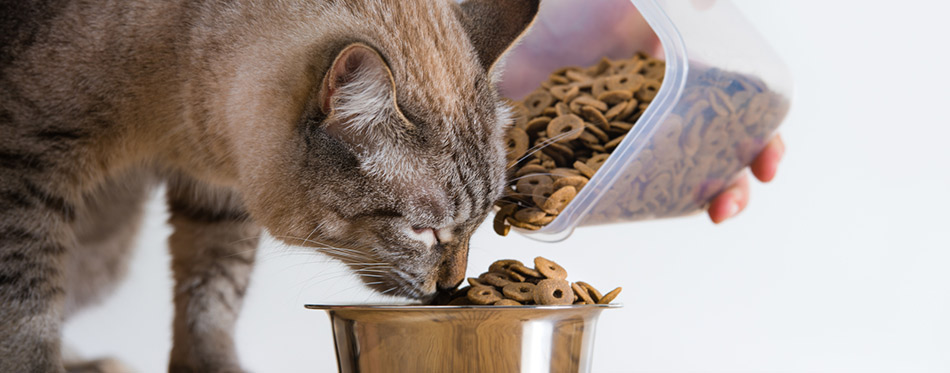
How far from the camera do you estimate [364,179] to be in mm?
1148

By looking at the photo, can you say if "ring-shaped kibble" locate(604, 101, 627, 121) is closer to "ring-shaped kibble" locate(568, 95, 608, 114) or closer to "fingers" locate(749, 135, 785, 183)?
"ring-shaped kibble" locate(568, 95, 608, 114)

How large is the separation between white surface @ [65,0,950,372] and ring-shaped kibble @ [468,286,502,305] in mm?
812

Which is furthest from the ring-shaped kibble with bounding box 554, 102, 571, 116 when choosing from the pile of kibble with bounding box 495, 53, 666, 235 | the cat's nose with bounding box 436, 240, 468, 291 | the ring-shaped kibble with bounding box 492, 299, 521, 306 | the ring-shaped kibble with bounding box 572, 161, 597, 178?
the ring-shaped kibble with bounding box 492, 299, 521, 306

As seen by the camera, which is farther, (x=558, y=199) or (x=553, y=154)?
(x=553, y=154)

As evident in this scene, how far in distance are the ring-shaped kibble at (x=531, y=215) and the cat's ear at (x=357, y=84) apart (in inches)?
13.4

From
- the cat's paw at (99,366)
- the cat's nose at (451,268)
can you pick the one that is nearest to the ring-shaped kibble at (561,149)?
the cat's nose at (451,268)

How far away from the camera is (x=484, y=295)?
1.10 meters

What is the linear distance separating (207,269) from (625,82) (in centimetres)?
94

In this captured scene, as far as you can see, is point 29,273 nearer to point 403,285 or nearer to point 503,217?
Result: point 403,285

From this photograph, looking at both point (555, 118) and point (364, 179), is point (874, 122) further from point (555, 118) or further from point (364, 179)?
point (364, 179)

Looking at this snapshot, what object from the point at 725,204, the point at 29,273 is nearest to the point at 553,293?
the point at 725,204

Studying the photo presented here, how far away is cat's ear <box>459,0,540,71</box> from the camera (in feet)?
4.24

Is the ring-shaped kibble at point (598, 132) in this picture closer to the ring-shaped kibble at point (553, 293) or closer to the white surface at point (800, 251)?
the ring-shaped kibble at point (553, 293)

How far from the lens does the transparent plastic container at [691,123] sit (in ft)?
4.19
